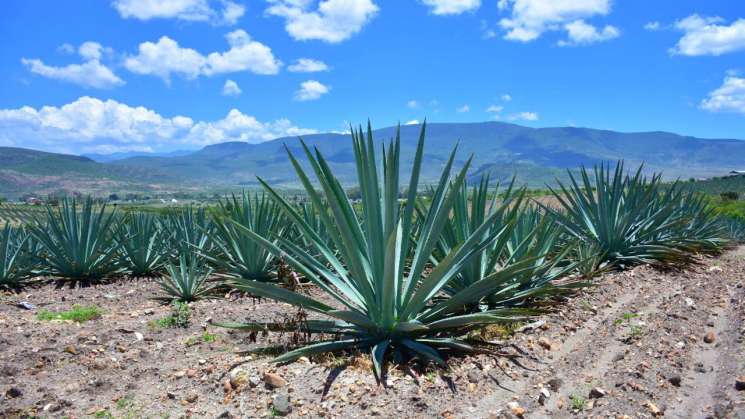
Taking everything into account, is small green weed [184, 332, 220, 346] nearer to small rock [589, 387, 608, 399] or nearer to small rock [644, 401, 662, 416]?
small rock [589, 387, 608, 399]

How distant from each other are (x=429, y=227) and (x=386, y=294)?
756 mm

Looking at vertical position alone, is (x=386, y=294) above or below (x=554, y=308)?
above

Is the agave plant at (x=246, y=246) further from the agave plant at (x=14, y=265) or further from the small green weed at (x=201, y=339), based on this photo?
the agave plant at (x=14, y=265)

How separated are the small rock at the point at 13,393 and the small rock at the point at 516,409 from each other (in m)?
3.06

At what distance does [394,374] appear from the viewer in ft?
11.4

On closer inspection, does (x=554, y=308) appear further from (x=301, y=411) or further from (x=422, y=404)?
(x=301, y=411)

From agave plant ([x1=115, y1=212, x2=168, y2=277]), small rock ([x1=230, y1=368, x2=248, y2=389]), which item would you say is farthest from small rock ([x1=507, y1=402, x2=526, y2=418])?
agave plant ([x1=115, y1=212, x2=168, y2=277])

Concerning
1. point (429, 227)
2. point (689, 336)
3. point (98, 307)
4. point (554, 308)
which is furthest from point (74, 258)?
point (689, 336)

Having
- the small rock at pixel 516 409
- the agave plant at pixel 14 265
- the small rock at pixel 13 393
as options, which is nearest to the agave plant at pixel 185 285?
the small rock at pixel 13 393

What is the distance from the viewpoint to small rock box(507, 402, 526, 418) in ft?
10.1

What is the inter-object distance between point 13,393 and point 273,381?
5.51 ft

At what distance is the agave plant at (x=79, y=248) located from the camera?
26.9 ft

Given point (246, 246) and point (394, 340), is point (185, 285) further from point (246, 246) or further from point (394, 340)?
point (394, 340)

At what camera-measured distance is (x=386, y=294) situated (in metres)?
3.56
